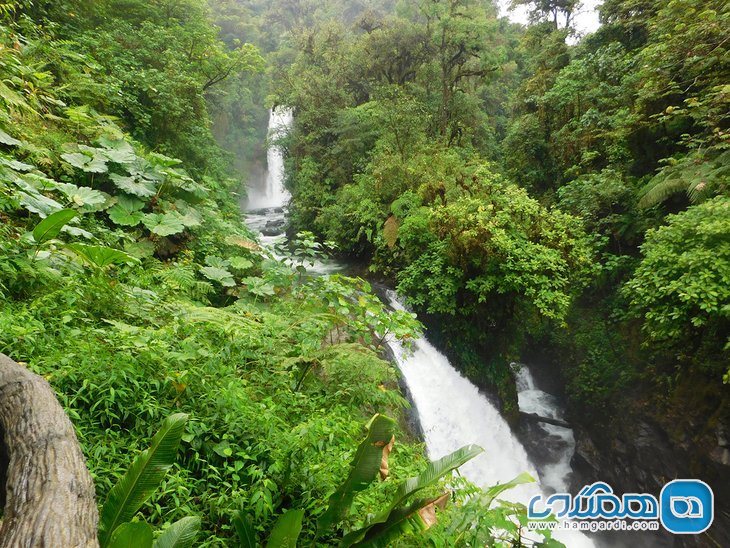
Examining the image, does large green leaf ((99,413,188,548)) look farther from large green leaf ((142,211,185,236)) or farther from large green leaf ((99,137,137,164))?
large green leaf ((99,137,137,164))

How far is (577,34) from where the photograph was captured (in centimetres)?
1473

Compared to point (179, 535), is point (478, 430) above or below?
below

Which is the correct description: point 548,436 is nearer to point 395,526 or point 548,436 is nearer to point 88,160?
point 395,526

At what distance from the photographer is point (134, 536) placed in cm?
158

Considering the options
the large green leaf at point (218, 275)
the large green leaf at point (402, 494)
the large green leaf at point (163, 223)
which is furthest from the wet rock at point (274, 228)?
the large green leaf at point (402, 494)

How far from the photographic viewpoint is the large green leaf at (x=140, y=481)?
6.04ft

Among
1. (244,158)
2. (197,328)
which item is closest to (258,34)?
(244,158)

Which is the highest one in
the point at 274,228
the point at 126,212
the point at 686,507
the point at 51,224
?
the point at 274,228

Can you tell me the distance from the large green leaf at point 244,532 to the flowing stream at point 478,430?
436 centimetres

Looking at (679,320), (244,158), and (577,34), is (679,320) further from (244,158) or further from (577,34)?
(244,158)

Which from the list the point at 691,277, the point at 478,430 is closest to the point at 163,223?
the point at 478,430

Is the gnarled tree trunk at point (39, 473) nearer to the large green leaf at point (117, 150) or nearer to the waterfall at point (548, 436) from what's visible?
the large green leaf at point (117, 150)

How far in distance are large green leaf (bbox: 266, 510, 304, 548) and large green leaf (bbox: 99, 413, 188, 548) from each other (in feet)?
2.10

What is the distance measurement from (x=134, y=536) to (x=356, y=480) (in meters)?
1.17
